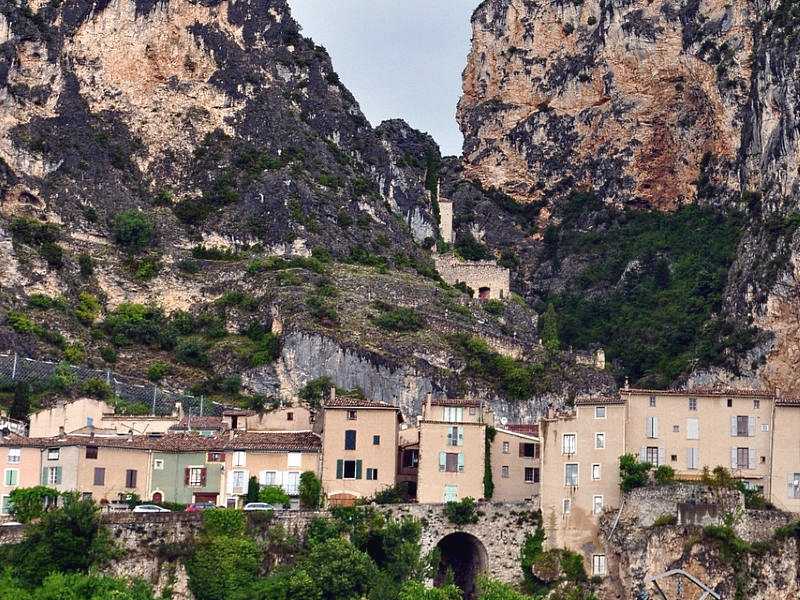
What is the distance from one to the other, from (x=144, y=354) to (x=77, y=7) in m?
36.2

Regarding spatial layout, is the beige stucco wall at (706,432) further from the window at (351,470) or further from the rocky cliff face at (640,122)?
the rocky cliff face at (640,122)

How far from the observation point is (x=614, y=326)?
167 meters

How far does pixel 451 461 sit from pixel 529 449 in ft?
14.8

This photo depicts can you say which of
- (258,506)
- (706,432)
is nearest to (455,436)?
(258,506)

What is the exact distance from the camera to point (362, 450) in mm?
107562

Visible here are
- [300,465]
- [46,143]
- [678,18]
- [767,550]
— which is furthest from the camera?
[678,18]

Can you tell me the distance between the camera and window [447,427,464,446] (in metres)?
107

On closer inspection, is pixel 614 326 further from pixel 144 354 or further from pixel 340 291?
pixel 144 354

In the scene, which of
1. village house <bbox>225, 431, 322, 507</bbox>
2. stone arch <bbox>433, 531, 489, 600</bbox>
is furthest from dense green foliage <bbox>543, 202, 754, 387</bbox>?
stone arch <bbox>433, 531, 489, 600</bbox>

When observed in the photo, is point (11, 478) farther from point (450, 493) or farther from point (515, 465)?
point (515, 465)

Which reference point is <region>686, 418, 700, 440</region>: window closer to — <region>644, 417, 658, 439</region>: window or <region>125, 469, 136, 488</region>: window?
<region>644, 417, 658, 439</region>: window

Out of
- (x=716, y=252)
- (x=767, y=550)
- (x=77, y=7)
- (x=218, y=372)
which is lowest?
(x=767, y=550)

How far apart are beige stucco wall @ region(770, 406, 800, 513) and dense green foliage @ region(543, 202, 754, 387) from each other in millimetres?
44773

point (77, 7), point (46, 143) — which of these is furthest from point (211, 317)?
point (77, 7)
